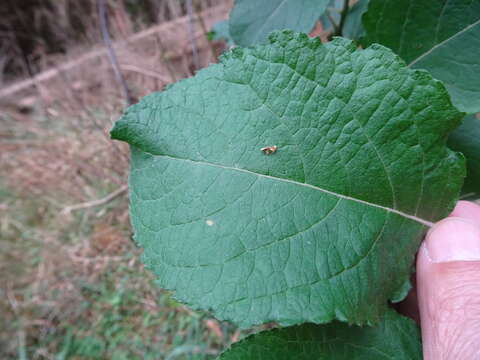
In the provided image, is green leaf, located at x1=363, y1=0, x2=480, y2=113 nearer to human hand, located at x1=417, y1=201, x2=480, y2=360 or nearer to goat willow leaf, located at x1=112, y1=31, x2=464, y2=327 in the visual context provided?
goat willow leaf, located at x1=112, y1=31, x2=464, y2=327

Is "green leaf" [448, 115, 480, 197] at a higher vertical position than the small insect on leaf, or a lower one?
lower

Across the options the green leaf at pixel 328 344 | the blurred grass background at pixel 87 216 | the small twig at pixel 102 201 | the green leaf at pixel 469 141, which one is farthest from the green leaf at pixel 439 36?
the small twig at pixel 102 201

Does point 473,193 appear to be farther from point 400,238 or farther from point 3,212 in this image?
point 3,212

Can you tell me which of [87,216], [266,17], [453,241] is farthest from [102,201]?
[453,241]

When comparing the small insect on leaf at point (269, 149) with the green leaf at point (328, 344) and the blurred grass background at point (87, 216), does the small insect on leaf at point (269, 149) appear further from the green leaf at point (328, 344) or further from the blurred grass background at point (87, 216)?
the blurred grass background at point (87, 216)

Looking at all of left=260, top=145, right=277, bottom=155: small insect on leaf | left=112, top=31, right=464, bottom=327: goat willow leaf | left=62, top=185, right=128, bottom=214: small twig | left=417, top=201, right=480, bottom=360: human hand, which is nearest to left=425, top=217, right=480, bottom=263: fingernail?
left=417, top=201, right=480, bottom=360: human hand
